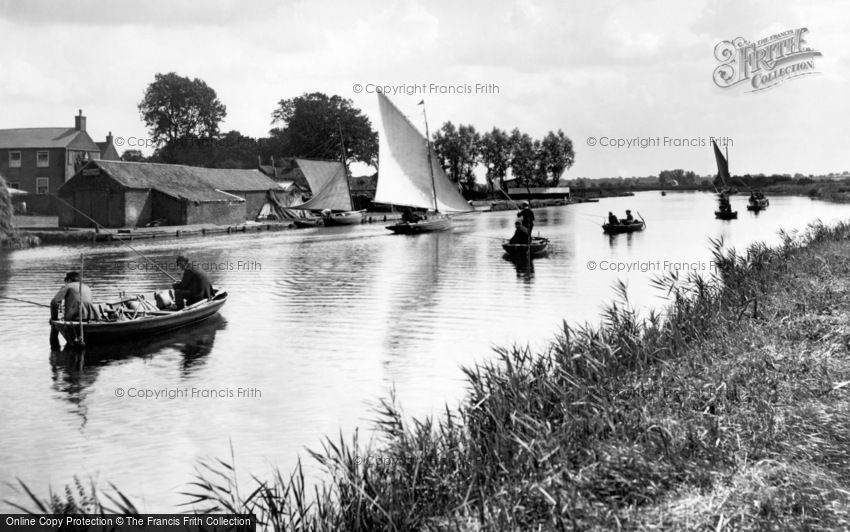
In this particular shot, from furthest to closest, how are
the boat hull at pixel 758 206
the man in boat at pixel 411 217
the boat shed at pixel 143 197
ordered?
the boat hull at pixel 758 206 < the man in boat at pixel 411 217 < the boat shed at pixel 143 197

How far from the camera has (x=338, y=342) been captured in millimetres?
18797

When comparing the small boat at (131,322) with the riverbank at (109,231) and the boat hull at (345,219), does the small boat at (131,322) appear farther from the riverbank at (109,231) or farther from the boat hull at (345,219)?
the boat hull at (345,219)

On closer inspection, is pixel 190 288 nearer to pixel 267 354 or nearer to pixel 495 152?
pixel 267 354

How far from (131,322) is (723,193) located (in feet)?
216

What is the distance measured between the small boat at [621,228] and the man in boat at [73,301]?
3893 centimetres

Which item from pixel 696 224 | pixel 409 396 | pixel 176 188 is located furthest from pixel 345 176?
pixel 409 396

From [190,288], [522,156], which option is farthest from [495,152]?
[190,288]

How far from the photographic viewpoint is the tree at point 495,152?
5002 inches

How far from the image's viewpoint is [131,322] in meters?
17.5

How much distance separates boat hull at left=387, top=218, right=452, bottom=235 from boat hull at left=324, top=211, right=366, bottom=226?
12.6 metres

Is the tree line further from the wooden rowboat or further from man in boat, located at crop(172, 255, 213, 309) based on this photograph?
man in boat, located at crop(172, 255, 213, 309)

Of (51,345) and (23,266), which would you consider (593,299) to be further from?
(23,266)

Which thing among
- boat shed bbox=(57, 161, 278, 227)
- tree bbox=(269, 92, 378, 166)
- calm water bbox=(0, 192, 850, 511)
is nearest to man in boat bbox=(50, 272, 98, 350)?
calm water bbox=(0, 192, 850, 511)

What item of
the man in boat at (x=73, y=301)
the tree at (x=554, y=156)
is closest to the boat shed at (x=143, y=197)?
the man in boat at (x=73, y=301)
